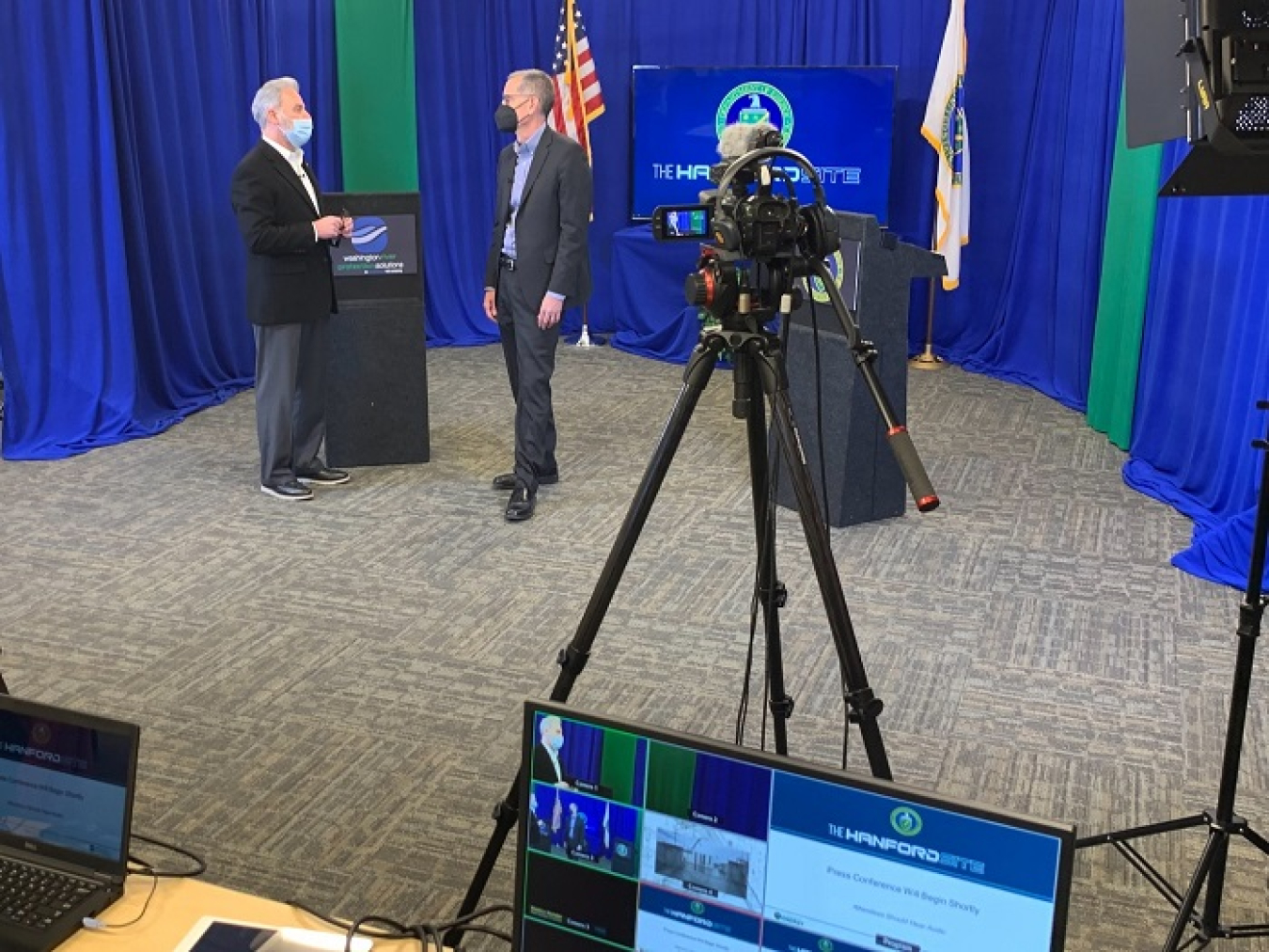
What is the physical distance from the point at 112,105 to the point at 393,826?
4.42 metres

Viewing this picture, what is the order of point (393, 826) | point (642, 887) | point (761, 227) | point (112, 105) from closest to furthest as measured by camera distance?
point (642, 887) < point (761, 227) < point (393, 826) < point (112, 105)

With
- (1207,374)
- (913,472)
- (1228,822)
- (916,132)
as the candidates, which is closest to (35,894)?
(913,472)

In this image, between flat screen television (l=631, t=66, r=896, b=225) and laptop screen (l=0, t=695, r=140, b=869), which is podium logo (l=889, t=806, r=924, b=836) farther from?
flat screen television (l=631, t=66, r=896, b=225)

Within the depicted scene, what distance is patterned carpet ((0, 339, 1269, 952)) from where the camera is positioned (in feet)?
10.6

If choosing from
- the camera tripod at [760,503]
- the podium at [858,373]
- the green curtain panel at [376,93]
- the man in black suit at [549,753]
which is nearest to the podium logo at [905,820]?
the man in black suit at [549,753]

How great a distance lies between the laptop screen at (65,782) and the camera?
5.63ft

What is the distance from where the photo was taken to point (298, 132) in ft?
17.2

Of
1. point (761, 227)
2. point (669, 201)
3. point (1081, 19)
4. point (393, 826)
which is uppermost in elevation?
point (1081, 19)

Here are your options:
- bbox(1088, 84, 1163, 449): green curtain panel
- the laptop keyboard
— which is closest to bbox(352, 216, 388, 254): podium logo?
bbox(1088, 84, 1163, 449): green curtain panel

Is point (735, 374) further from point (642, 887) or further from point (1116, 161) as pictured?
point (1116, 161)

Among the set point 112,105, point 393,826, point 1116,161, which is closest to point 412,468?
point 112,105

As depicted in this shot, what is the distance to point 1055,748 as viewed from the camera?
354 centimetres

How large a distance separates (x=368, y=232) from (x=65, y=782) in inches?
166

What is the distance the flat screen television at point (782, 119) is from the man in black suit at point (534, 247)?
8.44ft
